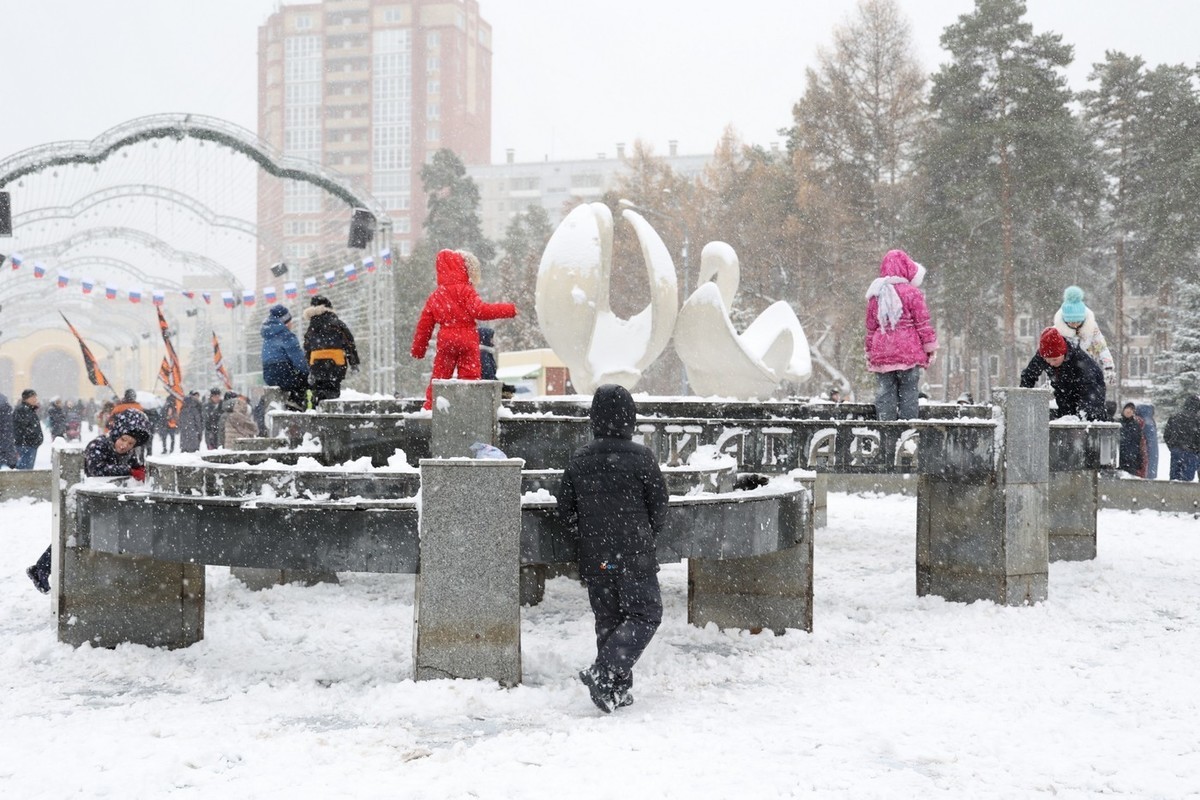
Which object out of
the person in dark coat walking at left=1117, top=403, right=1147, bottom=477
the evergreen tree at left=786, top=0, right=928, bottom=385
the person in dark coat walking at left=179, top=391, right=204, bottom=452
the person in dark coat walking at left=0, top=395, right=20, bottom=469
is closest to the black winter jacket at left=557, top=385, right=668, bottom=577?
the person in dark coat walking at left=1117, top=403, right=1147, bottom=477

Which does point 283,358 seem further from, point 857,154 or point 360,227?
point 857,154

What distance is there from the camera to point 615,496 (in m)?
6.37

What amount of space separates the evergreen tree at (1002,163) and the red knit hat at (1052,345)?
28.7 meters

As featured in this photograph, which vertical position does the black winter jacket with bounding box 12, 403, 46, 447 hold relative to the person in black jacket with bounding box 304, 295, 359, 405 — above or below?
below

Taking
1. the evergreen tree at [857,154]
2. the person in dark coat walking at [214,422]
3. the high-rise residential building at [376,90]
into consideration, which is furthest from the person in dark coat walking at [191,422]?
the high-rise residential building at [376,90]

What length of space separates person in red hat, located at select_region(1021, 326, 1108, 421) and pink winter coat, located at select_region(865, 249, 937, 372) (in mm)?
1747

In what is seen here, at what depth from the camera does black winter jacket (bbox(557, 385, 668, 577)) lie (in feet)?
20.7

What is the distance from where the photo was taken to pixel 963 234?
39906 millimetres

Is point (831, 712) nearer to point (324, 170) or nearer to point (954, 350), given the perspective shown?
point (324, 170)

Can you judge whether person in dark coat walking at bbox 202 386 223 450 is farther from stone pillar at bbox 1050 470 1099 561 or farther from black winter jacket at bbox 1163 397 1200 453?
black winter jacket at bbox 1163 397 1200 453

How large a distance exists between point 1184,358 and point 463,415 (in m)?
34.0

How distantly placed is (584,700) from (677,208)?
50442 millimetres

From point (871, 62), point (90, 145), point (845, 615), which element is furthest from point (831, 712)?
point (871, 62)

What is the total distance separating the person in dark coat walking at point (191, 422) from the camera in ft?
87.7
